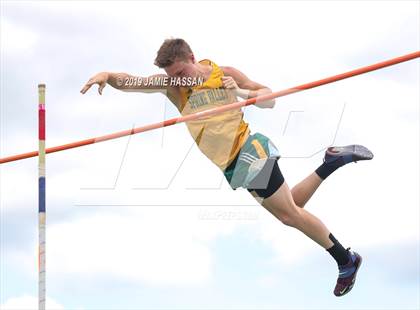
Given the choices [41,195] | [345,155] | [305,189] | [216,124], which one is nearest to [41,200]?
[41,195]

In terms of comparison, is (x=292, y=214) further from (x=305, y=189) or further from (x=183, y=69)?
(x=183, y=69)

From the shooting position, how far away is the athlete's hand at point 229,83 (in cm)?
825

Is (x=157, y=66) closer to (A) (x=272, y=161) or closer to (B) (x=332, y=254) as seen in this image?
(A) (x=272, y=161)

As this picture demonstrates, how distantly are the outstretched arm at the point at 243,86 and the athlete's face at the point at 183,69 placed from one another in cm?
30

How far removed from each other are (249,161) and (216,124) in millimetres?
464

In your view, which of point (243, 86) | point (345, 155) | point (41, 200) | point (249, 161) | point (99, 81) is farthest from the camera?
point (345, 155)

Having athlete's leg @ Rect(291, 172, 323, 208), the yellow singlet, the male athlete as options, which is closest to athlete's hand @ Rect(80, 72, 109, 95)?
the male athlete

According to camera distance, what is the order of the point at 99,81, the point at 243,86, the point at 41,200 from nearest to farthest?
the point at 41,200
the point at 99,81
the point at 243,86

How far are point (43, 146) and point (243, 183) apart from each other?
1.97 metres

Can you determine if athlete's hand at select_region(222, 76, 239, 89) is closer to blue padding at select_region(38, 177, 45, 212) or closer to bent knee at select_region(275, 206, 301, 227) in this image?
bent knee at select_region(275, 206, 301, 227)

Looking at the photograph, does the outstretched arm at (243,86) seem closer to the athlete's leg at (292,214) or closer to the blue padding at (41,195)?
the athlete's leg at (292,214)

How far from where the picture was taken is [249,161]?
8219mm

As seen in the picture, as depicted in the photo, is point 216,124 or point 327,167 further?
point 327,167

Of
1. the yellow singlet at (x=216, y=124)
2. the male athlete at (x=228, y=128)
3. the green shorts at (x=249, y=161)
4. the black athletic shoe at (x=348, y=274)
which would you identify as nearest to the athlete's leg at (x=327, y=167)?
the male athlete at (x=228, y=128)
